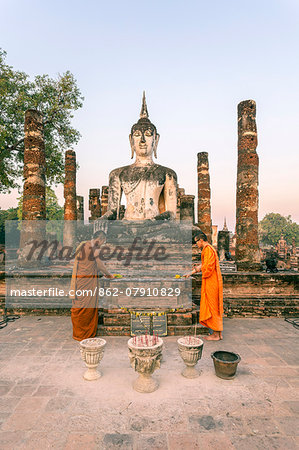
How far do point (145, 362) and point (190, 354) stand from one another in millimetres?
605

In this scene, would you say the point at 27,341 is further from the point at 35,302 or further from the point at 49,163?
the point at 49,163

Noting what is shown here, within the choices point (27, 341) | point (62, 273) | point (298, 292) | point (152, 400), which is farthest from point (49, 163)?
point (152, 400)

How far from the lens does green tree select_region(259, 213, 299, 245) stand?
5778 cm

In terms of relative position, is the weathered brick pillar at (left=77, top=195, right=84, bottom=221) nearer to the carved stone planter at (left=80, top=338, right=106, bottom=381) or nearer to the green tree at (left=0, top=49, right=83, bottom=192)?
the green tree at (left=0, top=49, right=83, bottom=192)

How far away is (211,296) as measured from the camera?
14.8 ft

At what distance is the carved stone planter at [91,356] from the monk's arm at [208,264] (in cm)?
203

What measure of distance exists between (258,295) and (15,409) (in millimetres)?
5141

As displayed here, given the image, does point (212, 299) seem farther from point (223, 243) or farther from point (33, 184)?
point (223, 243)

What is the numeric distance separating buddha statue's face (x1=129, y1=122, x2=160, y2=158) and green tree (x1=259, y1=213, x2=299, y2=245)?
187 ft

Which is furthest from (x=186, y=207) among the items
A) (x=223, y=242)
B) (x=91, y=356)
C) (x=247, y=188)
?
(x=91, y=356)

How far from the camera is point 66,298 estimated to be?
6203 mm

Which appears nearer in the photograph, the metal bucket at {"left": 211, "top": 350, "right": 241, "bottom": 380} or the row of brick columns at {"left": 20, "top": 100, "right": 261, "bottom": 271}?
the metal bucket at {"left": 211, "top": 350, "right": 241, "bottom": 380}

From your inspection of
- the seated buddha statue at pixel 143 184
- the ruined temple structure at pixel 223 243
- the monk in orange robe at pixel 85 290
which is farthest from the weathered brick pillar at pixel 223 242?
the monk in orange robe at pixel 85 290

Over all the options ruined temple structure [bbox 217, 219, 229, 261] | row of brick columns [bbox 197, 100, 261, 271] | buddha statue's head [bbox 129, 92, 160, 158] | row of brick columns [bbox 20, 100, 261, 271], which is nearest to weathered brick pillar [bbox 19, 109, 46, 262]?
row of brick columns [bbox 20, 100, 261, 271]
